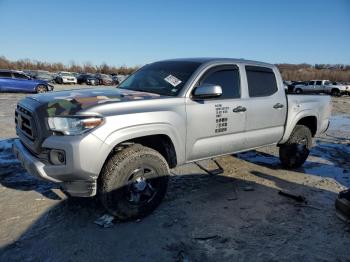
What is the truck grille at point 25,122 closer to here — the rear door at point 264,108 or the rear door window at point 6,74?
the rear door at point 264,108

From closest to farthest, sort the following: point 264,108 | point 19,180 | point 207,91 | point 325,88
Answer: point 207,91 < point 19,180 < point 264,108 < point 325,88

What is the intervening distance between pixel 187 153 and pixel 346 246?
78.1 inches

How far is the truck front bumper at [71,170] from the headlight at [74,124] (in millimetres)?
101

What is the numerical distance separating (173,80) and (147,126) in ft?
3.32

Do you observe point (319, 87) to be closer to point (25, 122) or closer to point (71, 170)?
point (25, 122)

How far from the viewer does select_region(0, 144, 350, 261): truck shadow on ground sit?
10.5 ft

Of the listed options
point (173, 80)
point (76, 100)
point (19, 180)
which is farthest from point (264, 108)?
point (19, 180)

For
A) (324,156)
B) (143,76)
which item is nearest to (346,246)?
(143,76)

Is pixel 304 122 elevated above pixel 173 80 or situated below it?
below

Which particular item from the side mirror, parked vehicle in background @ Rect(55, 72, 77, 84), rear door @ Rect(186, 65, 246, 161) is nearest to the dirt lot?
rear door @ Rect(186, 65, 246, 161)

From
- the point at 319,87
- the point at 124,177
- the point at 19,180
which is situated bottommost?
the point at 319,87

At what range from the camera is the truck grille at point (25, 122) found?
140 inches

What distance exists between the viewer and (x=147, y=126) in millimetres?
3666

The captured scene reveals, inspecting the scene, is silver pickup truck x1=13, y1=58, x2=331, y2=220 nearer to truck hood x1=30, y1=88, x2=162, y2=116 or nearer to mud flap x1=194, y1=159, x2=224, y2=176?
truck hood x1=30, y1=88, x2=162, y2=116
